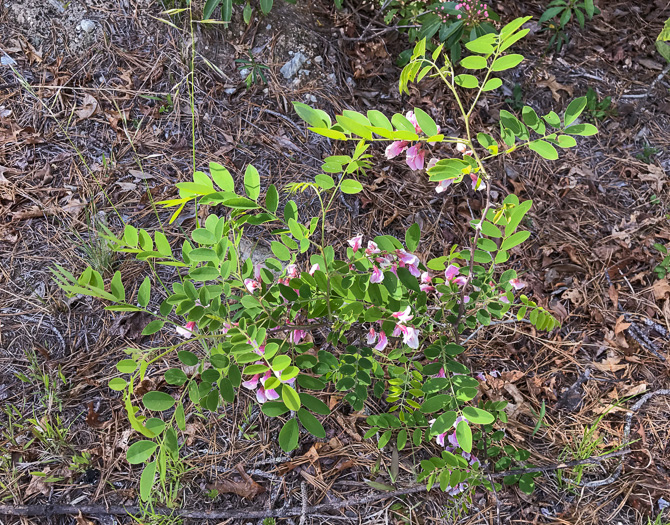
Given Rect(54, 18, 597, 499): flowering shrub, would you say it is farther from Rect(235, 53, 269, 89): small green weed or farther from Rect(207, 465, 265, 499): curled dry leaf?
Rect(235, 53, 269, 89): small green weed

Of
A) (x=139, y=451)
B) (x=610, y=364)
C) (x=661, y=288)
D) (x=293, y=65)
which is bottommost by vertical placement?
(x=610, y=364)

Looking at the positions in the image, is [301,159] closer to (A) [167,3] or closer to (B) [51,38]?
(A) [167,3]

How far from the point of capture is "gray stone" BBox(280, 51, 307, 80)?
2.31 m

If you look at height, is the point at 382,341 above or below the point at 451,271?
below

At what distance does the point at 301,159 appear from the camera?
2.15 m

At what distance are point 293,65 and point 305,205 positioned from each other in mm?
799

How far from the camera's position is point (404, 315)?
113 cm

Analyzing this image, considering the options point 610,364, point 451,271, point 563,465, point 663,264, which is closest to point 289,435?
point 451,271

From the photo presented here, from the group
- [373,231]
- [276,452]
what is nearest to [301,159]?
[373,231]

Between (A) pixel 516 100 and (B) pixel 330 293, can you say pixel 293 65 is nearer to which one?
(A) pixel 516 100

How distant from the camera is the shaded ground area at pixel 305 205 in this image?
151 cm

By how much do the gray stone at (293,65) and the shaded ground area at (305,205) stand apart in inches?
0.9

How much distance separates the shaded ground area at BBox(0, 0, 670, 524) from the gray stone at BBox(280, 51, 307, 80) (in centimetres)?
2

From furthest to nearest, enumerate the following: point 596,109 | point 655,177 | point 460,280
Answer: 1. point 596,109
2. point 655,177
3. point 460,280
